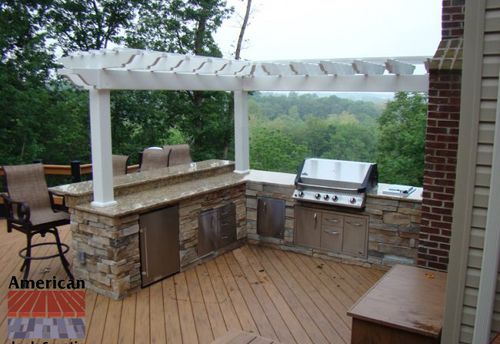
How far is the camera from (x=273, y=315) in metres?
4.43

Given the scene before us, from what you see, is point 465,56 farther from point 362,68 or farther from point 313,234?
point 313,234

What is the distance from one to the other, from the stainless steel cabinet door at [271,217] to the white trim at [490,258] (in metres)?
4.03

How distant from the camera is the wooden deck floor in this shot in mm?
4078

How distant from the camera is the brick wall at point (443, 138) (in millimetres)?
3834

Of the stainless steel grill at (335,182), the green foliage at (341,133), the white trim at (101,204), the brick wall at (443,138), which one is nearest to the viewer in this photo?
the brick wall at (443,138)

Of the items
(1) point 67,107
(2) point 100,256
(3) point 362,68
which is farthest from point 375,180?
(1) point 67,107

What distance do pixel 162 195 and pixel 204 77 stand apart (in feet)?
5.38

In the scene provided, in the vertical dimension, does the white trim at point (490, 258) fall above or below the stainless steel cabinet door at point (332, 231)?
above

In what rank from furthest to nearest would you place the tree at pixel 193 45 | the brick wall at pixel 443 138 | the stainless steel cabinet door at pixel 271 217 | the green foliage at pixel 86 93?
the tree at pixel 193 45 < the green foliage at pixel 86 93 < the stainless steel cabinet door at pixel 271 217 < the brick wall at pixel 443 138

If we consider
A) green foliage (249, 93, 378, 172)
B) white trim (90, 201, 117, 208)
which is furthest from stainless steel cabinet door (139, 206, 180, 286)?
green foliage (249, 93, 378, 172)

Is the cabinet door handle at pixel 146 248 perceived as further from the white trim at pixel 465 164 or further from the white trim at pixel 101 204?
the white trim at pixel 465 164

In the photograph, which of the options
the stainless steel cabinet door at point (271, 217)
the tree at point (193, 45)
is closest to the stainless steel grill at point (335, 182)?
the stainless steel cabinet door at point (271, 217)

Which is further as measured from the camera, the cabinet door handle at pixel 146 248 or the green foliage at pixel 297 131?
the green foliage at pixel 297 131

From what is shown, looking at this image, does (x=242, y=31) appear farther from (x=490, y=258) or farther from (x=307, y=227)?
(x=490, y=258)
